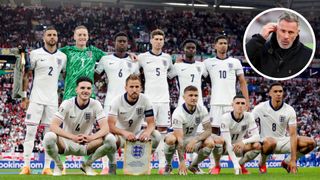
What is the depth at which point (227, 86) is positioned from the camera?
10812mm

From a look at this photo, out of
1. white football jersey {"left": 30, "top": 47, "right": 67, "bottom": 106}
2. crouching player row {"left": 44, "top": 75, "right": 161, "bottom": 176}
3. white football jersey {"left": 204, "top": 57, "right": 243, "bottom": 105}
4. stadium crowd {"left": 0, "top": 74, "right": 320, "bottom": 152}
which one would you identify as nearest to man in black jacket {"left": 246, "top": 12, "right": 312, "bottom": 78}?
crouching player row {"left": 44, "top": 75, "right": 161, "bottom": 176}

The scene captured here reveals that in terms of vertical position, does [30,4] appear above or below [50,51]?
above

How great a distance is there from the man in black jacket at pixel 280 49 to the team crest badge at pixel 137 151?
329 cm

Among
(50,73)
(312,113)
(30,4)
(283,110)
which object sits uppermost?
(30,4)

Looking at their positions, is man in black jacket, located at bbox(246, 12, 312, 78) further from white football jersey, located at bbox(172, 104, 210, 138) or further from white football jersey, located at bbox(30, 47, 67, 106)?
white football jersey, located at bbox(30, 47, 67, 106)

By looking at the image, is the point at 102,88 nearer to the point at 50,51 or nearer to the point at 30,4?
the point at 30,4

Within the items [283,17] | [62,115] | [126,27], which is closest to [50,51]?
[62,115]

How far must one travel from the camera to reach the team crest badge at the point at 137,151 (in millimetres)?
8719

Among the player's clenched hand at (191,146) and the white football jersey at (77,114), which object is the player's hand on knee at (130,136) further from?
the player's clenched hand at (191,146)

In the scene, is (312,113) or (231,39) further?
(231,39)

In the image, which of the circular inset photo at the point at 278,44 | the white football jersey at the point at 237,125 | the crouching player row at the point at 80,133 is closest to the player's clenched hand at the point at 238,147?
the white football jersey at the point at 237,125

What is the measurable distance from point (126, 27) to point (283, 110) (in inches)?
1018

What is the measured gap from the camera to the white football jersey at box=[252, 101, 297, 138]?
10.1 meters

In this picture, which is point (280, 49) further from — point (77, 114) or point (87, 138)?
point (77, 114)
